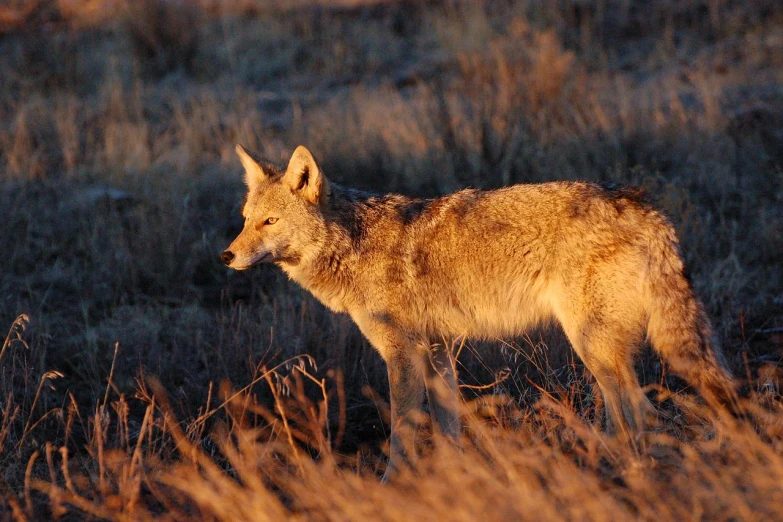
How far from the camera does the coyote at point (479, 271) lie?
15.4ft

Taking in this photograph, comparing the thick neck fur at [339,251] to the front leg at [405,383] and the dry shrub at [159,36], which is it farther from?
the dry shrub at [159,36]

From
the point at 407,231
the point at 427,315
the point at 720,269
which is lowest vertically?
the point at 720,269

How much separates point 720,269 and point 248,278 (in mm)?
4456

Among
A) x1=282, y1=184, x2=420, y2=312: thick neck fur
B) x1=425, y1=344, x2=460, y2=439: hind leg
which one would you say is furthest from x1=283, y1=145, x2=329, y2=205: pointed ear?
x1=425, y1=344, x2=460, y2=439: hind leg

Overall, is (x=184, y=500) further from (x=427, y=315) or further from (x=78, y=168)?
(x=78, y=168)

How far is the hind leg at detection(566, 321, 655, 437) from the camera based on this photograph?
4.68 meters

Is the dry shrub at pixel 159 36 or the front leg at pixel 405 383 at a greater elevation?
the dry shrub at pixel 159 36

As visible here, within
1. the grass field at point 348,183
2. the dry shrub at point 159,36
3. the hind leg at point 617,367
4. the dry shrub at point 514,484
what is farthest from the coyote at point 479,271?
the dry shrub at point 159,36

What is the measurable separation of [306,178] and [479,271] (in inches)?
50.4

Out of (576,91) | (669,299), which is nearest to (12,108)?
(576,91)

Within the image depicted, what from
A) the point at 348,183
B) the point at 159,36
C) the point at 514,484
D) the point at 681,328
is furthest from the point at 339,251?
the point at 159,36

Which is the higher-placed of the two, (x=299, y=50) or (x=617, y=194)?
(x=299, y=50)

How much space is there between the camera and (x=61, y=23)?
612 inches

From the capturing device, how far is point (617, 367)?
4715mm
